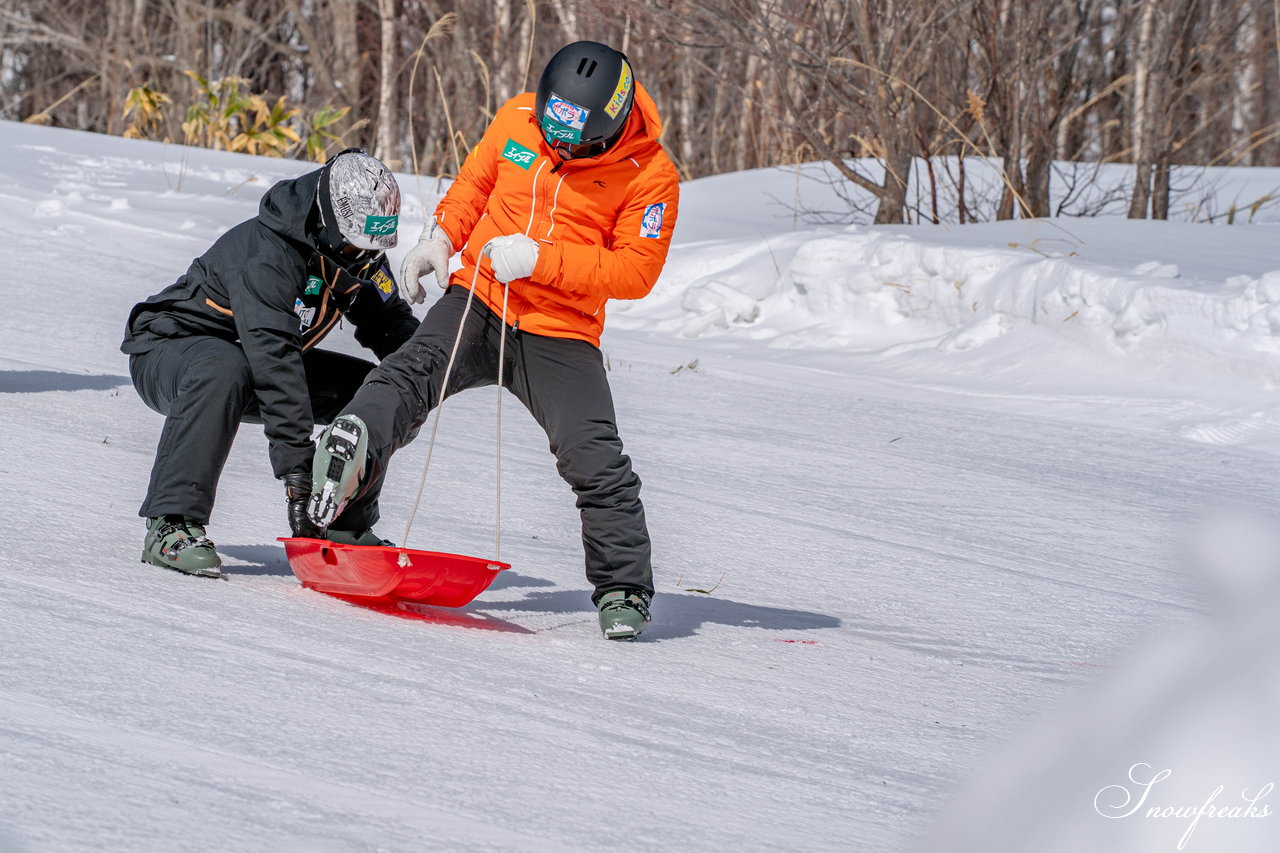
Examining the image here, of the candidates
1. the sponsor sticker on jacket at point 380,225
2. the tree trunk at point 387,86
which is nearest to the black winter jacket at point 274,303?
the sponsor sticker on jacket at point 380,225

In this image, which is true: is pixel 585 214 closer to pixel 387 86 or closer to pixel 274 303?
pixel 274 303

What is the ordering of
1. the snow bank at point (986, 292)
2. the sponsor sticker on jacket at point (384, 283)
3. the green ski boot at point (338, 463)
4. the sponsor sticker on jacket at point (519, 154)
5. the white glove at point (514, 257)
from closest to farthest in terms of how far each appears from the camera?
the green ski boot at point (338, 463)
the white glove at point (514, 257)
the sponsor sticker on jacket at point (519, 154)
the sponsor sticker on jacket at point (384, 283)
the snow bank at point (986, 292)

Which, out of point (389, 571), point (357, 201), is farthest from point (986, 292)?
point (389, 571)

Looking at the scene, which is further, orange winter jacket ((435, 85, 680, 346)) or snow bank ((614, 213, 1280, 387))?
snow bank ((614, 213, 1280, 387))

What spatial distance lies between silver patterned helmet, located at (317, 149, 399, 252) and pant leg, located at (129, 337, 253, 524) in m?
0.38

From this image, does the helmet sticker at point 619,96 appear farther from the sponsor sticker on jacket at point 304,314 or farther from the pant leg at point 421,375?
the sponsor sticker on jacket at point 304,314

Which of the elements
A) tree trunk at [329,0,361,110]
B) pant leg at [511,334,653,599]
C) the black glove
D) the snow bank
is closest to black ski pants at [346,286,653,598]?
pant leg at [511,334,653,599]

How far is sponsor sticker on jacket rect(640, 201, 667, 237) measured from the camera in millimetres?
3193

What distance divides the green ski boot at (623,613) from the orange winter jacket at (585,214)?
1.99ft

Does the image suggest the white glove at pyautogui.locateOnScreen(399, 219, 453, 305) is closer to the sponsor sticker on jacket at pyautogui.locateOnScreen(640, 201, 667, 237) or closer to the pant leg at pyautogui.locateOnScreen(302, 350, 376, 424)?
the pant leg at pyautogui.locateOnScreen(302, 350, 376, 424)

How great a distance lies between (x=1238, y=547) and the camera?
2.56 meters

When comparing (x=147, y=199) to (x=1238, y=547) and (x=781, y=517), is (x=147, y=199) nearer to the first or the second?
(x=781, y=517)

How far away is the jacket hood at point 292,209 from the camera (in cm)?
319

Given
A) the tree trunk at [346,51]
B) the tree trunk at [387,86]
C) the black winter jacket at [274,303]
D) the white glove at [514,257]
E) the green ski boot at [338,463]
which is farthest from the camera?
the tree trunk at [346,51]
